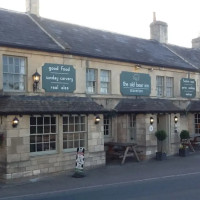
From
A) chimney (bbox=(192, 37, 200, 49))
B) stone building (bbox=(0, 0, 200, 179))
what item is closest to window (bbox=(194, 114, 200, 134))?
Answer: stone building (bbox=(0, 0, 200, 179))

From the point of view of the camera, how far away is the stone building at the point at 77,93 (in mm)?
13625

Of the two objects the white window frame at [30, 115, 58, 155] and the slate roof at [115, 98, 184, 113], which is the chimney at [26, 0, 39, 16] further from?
the white window frame at [30, 115, 58, 155]

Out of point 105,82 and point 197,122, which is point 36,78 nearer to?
point 105,82

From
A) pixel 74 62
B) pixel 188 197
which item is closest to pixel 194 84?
pixel 74 62

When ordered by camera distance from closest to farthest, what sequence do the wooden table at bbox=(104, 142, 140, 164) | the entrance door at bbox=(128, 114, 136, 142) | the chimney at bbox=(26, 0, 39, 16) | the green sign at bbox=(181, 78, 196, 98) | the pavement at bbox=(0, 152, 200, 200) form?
the pavement at bbox=(0, 152, 200, 200)
the wooden table at bbox=(104, 142, 140, 164)
the entrance door at bbox=(128, 114, 136, 142)
the chimney at bbox=(26, 0, 39, 16)
the green sign at bbox=(181, 78, 196, 98)

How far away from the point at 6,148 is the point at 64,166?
9.76ft

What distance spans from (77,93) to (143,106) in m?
3.91

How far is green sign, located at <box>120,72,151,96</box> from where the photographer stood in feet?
62.0

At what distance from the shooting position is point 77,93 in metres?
16.6

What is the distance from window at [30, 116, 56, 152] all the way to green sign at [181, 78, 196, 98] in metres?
11.2

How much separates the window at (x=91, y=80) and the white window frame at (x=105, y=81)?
1.45ft

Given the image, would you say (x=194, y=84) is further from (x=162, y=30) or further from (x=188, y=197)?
(x=188, y=197)

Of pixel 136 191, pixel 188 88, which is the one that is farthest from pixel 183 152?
pixel 136 191

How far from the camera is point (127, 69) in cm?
1917
